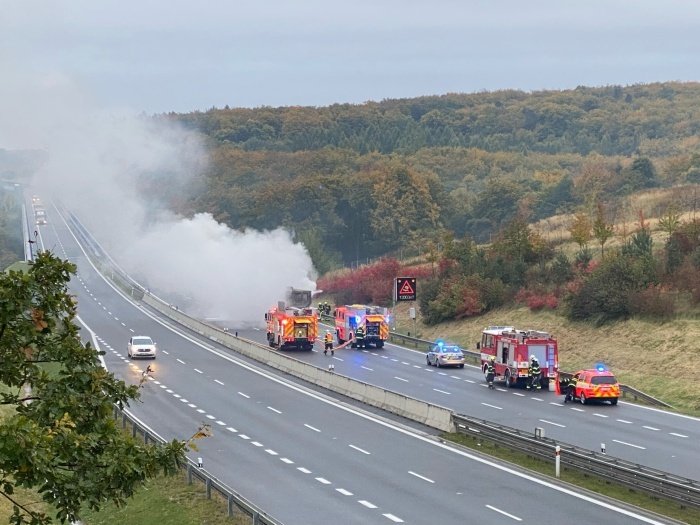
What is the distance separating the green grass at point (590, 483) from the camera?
30.2 meters

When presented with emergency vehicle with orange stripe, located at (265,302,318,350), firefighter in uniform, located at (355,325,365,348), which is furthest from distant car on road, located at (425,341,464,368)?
emergency vehicle with orange stripe, located at (265,302,318,350)

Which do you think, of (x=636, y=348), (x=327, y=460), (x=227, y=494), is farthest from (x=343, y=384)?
(x=227, y=494)

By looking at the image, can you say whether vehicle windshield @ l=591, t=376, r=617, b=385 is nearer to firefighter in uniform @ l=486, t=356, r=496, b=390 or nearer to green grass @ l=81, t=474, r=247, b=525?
firefighter in uniform @ l=486, t=356, r=496, b=390

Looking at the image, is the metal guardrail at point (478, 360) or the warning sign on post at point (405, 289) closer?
the metal guardrail at point (478, 360)

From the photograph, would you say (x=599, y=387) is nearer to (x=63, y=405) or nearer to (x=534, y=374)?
(x=534, y=374)

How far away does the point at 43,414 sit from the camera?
16.3 meters

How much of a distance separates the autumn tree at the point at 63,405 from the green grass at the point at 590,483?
17.2 m

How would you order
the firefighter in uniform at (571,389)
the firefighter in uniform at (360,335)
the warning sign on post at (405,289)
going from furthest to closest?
the warning sign on post at (405,289)
the firefighter in uniform at (360,335)
the firefighter in uniform at (571,389)

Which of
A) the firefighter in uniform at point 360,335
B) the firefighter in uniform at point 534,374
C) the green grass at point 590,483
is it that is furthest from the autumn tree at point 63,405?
the firefighter in uniform at point 360,335

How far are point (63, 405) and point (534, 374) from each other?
42.5 metres

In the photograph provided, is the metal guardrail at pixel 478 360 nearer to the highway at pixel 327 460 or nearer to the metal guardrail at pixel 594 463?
the highway at pixel 327 460

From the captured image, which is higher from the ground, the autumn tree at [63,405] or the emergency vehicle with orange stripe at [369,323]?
the autumn tree at [63,405]

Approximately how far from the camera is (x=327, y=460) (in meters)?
38.5

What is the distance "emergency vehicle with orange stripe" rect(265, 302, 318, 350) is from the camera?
73.8 m
